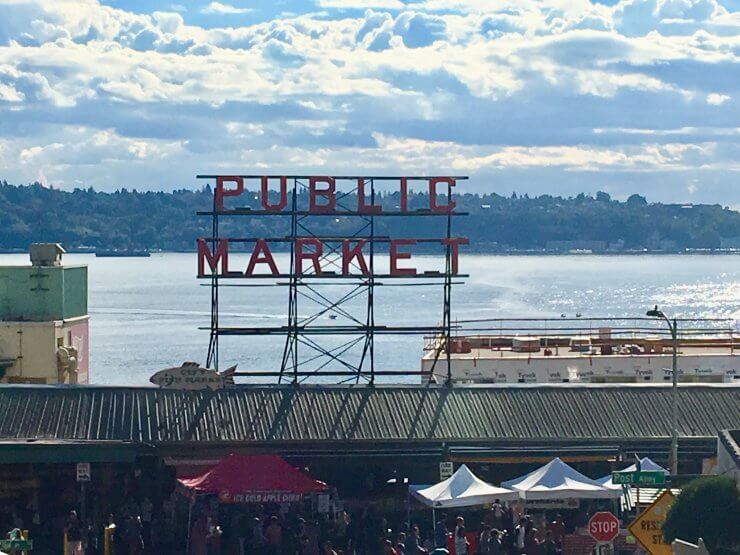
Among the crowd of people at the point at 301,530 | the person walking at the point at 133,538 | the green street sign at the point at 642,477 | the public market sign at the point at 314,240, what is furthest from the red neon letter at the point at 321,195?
the green street sign at the point at 642,477

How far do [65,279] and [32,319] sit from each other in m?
2.04

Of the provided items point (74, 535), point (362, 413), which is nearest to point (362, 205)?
point (362, 413)

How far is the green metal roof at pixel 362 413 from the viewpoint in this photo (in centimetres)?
3862

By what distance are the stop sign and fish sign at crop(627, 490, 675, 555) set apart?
4.67 ft

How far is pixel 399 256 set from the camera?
4684cm

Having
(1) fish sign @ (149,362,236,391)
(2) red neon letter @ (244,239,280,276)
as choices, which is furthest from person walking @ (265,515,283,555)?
(2) red neon letter @ (244,239,280,276)

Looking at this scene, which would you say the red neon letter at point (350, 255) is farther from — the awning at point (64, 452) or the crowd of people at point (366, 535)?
the awning at point (64, 452)

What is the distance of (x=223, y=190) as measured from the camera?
45750mm

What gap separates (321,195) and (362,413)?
8.56 m

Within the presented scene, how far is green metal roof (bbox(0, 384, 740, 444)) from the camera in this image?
3862 cm

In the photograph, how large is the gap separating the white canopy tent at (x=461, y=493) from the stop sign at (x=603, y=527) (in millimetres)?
7100

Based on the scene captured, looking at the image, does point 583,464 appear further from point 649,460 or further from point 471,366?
point 471,366

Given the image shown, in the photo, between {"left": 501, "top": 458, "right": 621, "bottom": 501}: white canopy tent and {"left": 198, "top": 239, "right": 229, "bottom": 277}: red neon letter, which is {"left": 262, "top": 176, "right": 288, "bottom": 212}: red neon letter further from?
{"left": 501, "top": 458, "right": 621, "bottom": 501}: white canopy tent

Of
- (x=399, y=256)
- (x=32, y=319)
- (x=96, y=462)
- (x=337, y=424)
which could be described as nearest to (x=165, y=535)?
(x=96, y=462)
